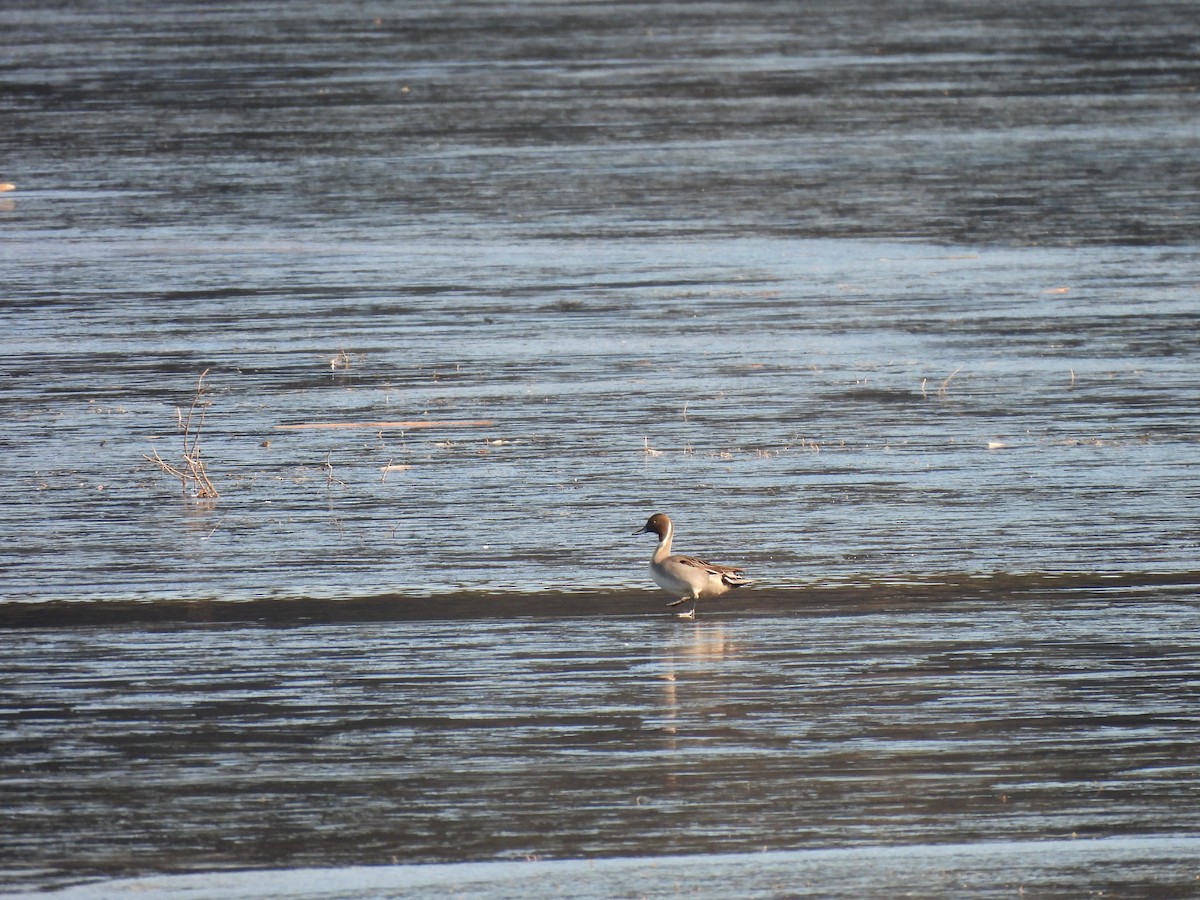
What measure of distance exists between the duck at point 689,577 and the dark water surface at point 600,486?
127 millimetres

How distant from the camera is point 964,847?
5.50 metres

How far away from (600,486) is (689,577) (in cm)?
170

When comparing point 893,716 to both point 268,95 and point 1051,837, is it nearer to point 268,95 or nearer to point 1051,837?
point 1051,837

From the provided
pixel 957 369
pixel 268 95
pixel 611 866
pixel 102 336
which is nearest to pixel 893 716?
pixel 611 866

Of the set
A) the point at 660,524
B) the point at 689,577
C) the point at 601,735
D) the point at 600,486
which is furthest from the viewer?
the point at 600,486

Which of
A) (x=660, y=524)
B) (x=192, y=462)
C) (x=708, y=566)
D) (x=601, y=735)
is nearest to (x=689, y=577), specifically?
(x=708, y=566)

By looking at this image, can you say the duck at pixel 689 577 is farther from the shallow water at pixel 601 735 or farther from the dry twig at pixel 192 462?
the dry twig at pixel 192 462

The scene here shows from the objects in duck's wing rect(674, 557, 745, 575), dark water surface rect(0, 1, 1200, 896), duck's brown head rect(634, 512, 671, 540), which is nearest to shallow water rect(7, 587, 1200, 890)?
dark water surface rect(0, 1, 1200, 896)

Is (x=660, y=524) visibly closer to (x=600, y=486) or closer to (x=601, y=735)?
(x=600, y=486)

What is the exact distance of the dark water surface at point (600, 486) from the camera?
5859mm

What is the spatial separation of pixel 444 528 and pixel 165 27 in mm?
20518

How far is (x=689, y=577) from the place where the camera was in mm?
7449

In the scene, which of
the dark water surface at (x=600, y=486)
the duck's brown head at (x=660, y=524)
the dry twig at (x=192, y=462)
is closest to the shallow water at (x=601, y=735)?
the dark water surface at (x=600, y=486)

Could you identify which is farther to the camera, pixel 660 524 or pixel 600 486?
pixel 600 486
